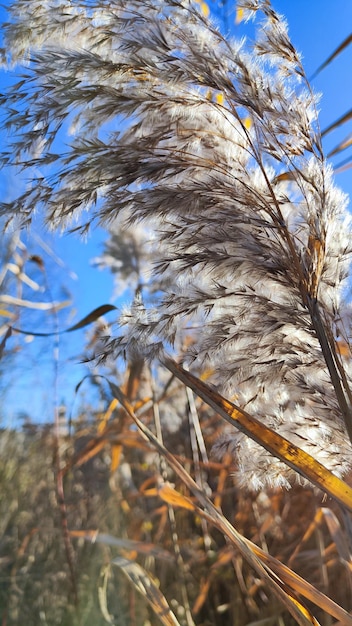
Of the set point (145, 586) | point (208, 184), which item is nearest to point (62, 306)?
point (145, 586)

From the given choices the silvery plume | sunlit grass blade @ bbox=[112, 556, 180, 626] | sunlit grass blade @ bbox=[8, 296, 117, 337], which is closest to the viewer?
the silvery plume

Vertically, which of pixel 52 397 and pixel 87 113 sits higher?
pixel 87 113

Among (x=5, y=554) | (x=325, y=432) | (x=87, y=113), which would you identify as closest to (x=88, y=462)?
(x=5, y=554)

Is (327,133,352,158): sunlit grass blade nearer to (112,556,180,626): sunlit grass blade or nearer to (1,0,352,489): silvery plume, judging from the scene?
(1,0,352,489): silvery plume

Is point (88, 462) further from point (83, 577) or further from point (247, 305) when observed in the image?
point (247, 305)

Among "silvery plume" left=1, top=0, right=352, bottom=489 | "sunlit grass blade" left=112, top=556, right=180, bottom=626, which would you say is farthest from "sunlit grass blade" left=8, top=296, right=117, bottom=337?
"sunlit grass blade" left=112, top=556, right=180, bottom=626

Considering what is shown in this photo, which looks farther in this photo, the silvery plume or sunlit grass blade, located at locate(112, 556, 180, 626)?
sunlit grass blade, located at locate(112, 556, 180, 626)

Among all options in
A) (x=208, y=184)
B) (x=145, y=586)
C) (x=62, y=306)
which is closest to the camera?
(x=208, y=184)

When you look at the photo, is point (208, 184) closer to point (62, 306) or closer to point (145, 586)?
point (145, 586)

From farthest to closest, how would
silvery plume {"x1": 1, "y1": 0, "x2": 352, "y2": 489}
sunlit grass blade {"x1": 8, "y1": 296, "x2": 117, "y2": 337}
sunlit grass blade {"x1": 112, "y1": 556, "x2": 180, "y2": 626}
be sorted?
sunlit grass blade {"x1": 8, "y1": 296, "x2": 117, "y2": 337} < sunlit grass blade {"x1": 112, "y1": 556, "x2": 180, "y2": 626} < silvery plume {"x1": 1, "y1": 0, "x2": 352, "y2": 489}
